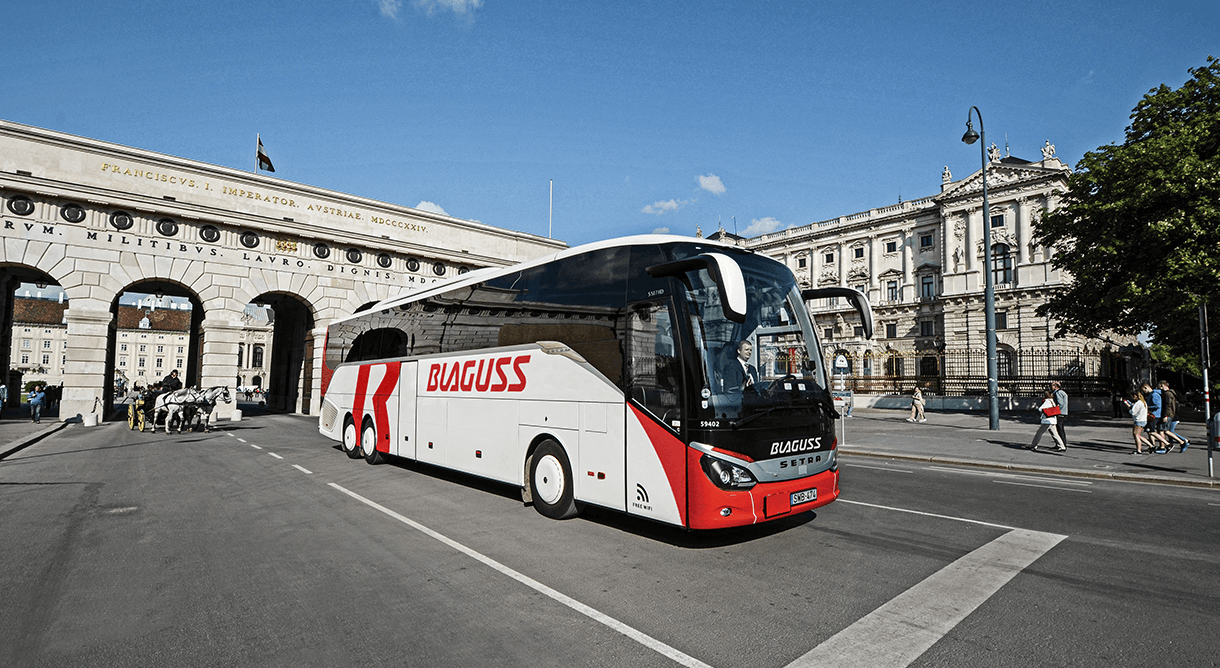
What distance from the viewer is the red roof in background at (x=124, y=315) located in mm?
83188

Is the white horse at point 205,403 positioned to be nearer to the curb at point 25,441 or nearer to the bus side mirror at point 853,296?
the curb at point 25,441

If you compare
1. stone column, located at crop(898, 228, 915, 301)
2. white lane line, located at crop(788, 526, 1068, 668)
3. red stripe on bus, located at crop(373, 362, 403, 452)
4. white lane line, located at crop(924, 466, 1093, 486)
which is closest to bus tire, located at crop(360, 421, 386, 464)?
red stripe on bus, located at crop(373, 362, 403, 452)

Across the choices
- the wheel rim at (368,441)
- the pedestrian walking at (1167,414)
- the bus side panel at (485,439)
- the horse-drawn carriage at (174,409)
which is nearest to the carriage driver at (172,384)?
the horse-drawn carriage at (174,409)

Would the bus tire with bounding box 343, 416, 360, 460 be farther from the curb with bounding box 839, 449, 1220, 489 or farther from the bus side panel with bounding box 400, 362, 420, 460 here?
the curb with bounding box 839, 449, 1220, 489

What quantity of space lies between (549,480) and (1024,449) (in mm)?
14509

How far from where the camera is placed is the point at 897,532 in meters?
6.76

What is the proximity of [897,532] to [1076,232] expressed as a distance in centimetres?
2516

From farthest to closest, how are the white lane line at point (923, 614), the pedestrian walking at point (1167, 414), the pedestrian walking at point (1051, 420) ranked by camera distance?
the pedestrian walking at point (1051, 420) → the pedestrian walking at point (1167, 414) → the white lane line at point (923, 614)

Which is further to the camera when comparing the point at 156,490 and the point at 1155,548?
the point at 156,490

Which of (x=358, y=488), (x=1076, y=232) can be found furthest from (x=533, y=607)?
(x=1076, y=232)

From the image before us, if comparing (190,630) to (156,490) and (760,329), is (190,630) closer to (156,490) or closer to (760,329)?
(760,329)

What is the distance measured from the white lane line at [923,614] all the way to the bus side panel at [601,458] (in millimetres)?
2903

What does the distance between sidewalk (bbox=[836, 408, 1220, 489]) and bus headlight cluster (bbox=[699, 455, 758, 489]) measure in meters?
10.1

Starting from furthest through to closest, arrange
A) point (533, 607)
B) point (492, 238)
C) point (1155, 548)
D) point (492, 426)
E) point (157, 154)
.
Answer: point (492, 238), point (157, 154), point (492, 426), point (1155, 548), point (533, 607)
